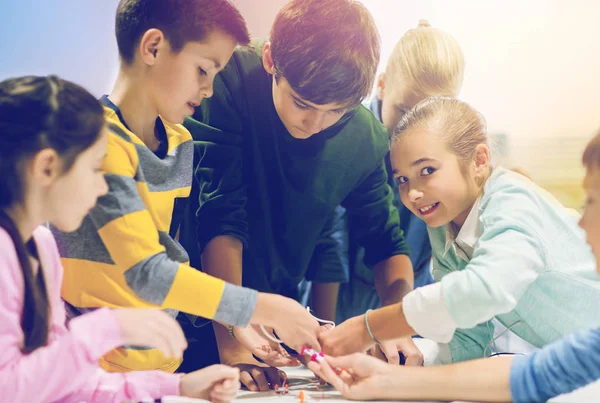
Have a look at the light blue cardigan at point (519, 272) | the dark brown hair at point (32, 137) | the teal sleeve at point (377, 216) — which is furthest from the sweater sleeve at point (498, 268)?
the dark brown hair at point (32, 137)

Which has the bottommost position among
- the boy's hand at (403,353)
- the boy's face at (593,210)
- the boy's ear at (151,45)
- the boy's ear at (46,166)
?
the boy's hand at (403,353)

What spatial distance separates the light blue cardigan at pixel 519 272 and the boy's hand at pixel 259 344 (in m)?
0.23

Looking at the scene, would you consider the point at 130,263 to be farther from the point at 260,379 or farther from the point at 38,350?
the point at 260,379

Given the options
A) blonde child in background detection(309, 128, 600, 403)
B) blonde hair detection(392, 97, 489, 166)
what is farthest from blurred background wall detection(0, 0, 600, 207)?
blonde child in background detection(309, 128, 600, 403)

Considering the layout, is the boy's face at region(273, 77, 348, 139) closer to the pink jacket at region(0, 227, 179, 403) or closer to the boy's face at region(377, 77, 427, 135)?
the boy's face at region(377, 77, 427, 135)

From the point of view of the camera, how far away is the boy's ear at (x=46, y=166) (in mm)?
521

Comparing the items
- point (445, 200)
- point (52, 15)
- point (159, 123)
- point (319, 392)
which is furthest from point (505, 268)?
point (52, 15)

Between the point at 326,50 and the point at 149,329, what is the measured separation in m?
0.40

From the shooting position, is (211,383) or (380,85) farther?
(380,85)

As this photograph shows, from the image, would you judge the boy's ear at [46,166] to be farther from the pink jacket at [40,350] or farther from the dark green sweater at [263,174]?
the dark green sweater at [263,174]

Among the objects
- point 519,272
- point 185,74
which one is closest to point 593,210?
point 519,272

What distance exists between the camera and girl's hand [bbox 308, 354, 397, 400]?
736 millimetres

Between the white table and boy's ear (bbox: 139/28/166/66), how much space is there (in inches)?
15.8

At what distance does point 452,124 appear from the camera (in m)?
0.85
